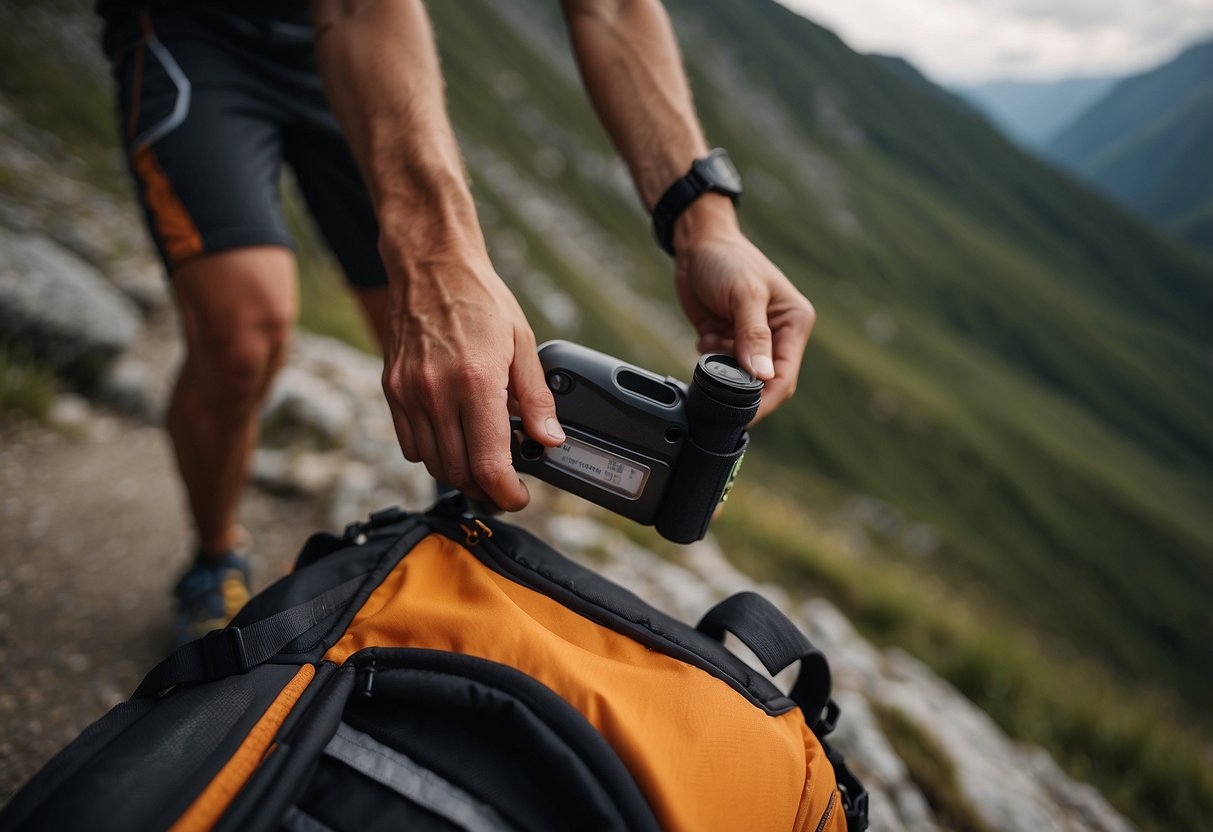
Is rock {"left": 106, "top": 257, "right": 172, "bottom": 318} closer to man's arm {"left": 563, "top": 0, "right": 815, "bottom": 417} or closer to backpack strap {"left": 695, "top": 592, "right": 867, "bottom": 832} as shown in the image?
man's arm {"left": 563, "top": 0, "right": 815, "bottom": 417}

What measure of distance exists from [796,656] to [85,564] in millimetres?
3009

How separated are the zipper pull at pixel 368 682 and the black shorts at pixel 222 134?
51.2 inches

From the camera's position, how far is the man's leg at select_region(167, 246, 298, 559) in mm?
1957

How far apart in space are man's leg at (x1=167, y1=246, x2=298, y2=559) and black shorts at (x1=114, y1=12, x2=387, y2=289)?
0.23 feet

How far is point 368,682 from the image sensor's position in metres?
1.32

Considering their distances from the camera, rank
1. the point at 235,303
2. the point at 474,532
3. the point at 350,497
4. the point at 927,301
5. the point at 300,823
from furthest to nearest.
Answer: the point at 927,301, the point at 350,497, the point at 235,303, the point at 474,532, the point at 300,823

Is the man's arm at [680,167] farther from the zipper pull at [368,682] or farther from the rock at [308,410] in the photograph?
→ the rock at [308,410]

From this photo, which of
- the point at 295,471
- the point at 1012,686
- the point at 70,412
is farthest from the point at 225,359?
the point at 1012,686

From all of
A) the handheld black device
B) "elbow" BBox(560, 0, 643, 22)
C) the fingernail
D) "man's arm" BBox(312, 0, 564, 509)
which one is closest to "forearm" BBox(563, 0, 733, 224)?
"elbow" BBox(560, 0, 643, 22)

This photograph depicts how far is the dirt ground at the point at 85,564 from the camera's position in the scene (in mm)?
2232

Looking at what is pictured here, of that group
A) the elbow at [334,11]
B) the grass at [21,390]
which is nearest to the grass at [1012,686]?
the elbow at [334,11]

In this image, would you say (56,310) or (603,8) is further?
(56,310)

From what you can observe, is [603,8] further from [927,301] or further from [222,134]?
[927,301]

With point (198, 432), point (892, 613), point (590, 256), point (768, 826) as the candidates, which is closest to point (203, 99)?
point (198, 432)
